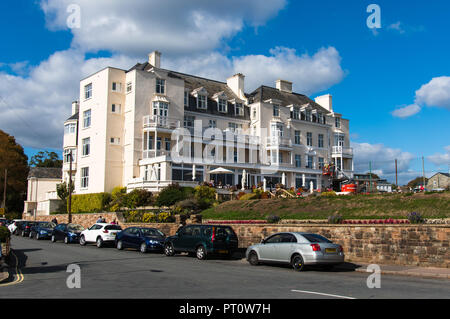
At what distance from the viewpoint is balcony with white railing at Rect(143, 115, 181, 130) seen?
44.5 meters

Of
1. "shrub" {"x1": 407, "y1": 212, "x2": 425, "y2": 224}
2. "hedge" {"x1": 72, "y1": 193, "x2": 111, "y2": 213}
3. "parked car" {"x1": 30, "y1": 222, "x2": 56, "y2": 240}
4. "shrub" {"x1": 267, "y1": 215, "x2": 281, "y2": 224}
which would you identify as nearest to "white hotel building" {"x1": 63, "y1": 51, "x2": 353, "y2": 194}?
"hedge" {"x1": 72, "y1": 193, "x2": 111, "y2": 213}

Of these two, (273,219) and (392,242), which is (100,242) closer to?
(273,219)

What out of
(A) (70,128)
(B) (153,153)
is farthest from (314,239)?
(A) (70,128)

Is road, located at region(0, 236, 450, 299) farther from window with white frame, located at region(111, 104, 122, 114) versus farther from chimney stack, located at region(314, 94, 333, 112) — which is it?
chimney stack, located at region(314, 94, 333, 112)

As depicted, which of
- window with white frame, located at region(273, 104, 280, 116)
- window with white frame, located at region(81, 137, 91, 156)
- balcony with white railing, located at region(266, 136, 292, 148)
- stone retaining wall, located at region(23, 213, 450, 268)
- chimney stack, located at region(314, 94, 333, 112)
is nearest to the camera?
stone retaining wall, located at region(23, 213, 450, 268)

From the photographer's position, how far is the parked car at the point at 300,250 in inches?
610

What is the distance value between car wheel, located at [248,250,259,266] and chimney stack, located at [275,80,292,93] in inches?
1834

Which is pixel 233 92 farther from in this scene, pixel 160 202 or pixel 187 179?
pixel 160 202

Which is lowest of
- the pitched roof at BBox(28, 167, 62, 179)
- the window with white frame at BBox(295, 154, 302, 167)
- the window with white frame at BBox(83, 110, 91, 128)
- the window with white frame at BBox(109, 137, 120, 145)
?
the pitched roof at BBox(28, 167, 62, 179)

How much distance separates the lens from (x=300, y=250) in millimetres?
15852

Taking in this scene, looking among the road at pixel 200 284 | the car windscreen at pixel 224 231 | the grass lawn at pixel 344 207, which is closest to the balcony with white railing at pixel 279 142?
the grass lawn at pixel 344 207

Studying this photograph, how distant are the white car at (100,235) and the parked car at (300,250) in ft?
39.5

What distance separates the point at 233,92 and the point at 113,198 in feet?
75.8

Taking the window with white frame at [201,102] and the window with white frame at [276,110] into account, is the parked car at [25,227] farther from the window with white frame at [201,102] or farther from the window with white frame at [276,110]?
the window with white frame at [276,110]
